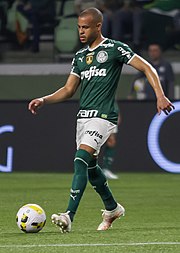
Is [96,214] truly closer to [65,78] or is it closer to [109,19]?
[65,78]

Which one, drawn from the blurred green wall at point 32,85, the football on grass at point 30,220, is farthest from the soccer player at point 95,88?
the blurred green wall at point 32,85

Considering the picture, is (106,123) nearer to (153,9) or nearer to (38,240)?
(38,240)

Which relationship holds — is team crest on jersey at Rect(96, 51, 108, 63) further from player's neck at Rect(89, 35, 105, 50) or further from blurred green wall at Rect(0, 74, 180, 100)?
blurred green wall at Rect(0, 74, 180, 100)

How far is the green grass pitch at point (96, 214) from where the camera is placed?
8141 millimetres

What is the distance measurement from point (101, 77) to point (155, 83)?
0.59m

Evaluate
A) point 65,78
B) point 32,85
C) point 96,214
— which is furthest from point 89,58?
point 32,85

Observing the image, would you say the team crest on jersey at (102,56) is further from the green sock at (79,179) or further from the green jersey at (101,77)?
the green sock at (79,179)

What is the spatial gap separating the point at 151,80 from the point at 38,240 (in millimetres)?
1901

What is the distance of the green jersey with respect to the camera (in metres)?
9.57

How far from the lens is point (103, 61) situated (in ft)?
31.6

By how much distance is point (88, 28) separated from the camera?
31.4 feet

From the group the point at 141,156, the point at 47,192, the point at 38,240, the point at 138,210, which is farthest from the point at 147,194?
the point at 38,240

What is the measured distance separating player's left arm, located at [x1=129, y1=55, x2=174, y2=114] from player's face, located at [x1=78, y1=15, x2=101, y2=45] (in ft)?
1.47

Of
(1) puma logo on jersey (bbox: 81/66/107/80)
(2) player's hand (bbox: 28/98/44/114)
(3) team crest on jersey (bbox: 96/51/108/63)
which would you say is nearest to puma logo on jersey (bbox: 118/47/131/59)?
(3) team crest on jersey (bbox: 96/51/108/63)
